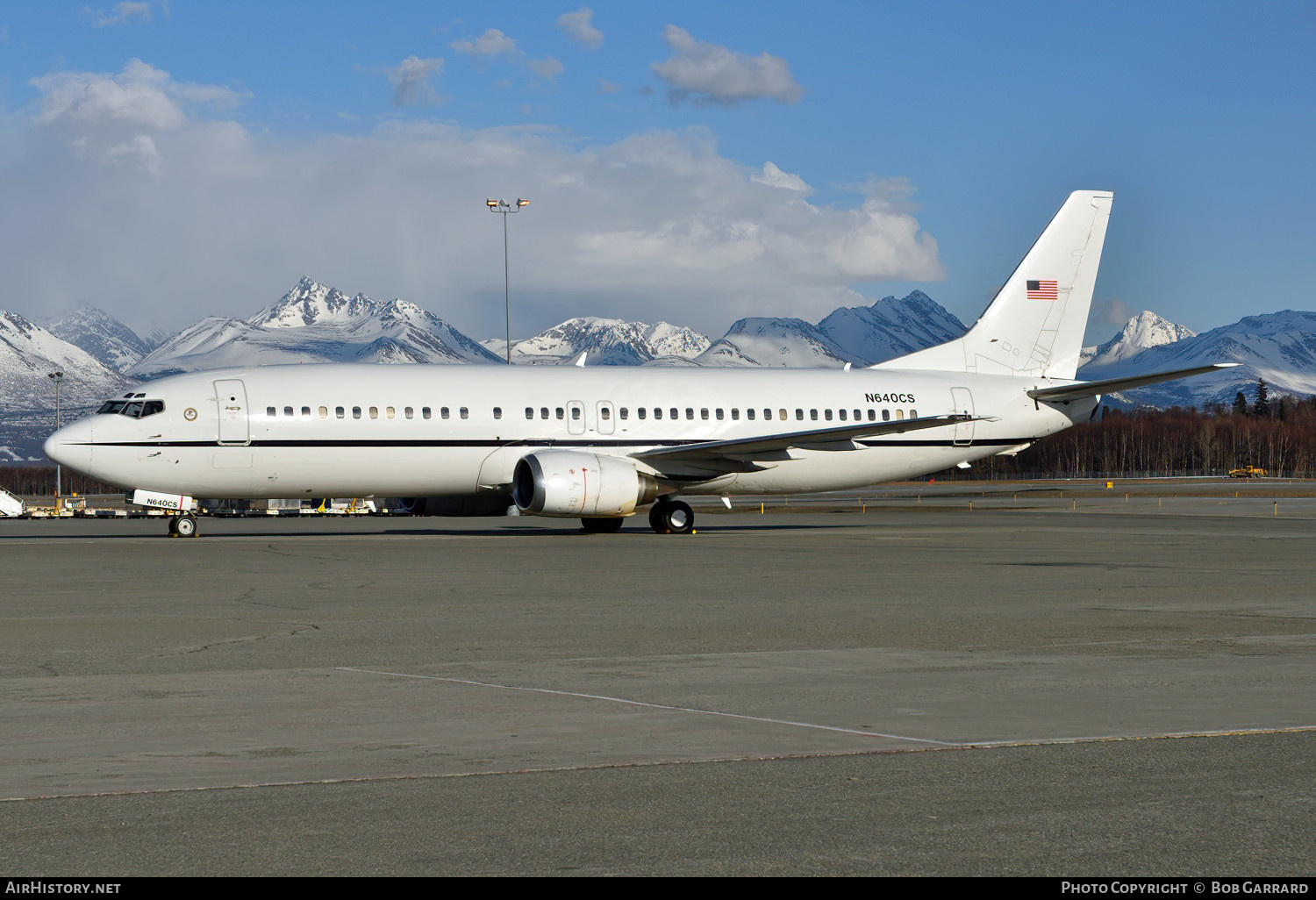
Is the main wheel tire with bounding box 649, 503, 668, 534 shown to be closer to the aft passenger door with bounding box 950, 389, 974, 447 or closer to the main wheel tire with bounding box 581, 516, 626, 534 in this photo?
the main wheel tire with bounding box 581, 516, 626, 534

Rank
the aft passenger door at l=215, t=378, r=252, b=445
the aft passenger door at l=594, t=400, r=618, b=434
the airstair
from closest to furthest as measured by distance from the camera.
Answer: the aft passenger door at l=215, t=378, r=252, b=445 < the aft passenger door at l=594, t=400, r=618, b=434 < the airstair

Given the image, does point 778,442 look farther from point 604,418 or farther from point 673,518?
point 604,418

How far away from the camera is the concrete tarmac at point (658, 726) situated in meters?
5.82

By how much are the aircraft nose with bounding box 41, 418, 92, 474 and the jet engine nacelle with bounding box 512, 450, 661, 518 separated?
30.9ft

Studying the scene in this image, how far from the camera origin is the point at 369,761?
24.7 ft

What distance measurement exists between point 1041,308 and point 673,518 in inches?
506

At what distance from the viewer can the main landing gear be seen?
3177 centimetres

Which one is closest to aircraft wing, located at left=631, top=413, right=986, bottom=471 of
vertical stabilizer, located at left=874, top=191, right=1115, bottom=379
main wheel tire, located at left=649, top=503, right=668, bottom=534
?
main wheel tire, located at left=649, top=503, right=668, bottom=534

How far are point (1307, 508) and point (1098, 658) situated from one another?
159ft

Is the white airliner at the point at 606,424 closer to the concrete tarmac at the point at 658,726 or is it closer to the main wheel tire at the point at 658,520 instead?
the main wheel tire at the point at 658,520

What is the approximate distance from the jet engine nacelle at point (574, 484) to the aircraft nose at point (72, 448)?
370 inches

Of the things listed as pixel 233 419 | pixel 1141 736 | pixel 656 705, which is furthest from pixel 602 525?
pixel 1141 736

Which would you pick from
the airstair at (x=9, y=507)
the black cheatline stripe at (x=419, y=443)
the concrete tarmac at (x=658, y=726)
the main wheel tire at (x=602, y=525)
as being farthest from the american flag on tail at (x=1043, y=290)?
the airstair at (x=9, y=507)
